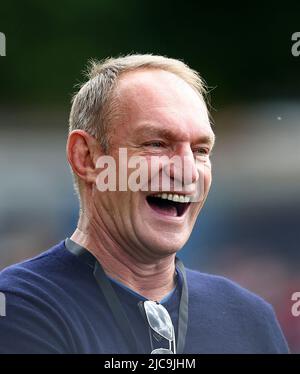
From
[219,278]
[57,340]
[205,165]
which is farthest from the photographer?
[219,278]

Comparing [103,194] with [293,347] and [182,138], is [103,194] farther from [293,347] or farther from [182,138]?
[293,347]

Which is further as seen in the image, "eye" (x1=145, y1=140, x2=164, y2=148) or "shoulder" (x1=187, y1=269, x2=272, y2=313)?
"shoulder" (x1=187, y1=269, x2=272, y2=313)

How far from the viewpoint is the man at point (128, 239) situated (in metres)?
1.30

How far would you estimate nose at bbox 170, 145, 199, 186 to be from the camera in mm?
1335

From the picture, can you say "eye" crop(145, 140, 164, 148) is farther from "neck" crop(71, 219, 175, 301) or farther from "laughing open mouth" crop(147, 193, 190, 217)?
"neck" crop(71, 219, 175, 301)

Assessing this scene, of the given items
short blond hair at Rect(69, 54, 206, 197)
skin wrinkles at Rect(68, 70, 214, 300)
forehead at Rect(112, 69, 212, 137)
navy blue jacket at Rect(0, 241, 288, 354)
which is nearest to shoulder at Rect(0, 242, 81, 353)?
navy blue jacket at Rect(0, 241, 288, 354)

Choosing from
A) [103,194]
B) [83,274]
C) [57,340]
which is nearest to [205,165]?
[103,194]

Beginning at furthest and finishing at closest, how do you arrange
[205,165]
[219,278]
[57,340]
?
[219,278]
[205,165]
[57,340]

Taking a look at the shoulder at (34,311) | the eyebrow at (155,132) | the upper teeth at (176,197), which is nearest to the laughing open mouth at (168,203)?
the upper teeth at (176,197)

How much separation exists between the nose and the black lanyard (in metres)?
0.23

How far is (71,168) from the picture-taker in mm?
1402

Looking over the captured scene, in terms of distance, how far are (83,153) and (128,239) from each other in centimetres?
19

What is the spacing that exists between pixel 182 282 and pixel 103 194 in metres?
0.25

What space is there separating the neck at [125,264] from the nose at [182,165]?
0.54ft
